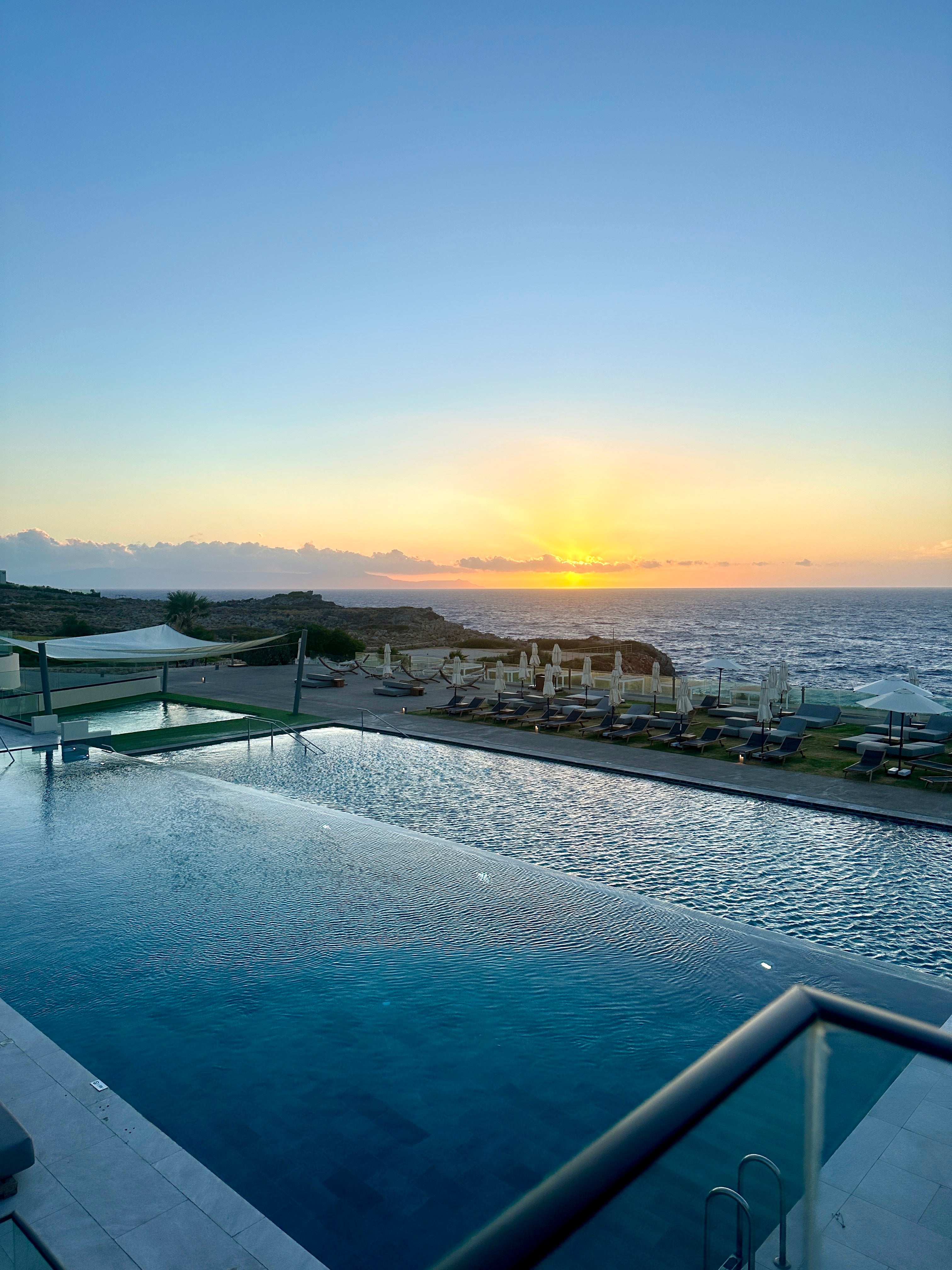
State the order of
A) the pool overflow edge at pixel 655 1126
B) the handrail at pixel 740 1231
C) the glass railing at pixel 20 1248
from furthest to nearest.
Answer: the glass railing at pixel 20 1248
the handrail at pixel 740 1231
the pool overflow edge at pixel 655 1126

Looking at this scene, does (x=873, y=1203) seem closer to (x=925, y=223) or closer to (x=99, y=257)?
(x=925, y=223)

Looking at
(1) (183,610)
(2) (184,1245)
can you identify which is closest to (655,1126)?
(2) (184,1245)

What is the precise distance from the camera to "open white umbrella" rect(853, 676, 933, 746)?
11875mm

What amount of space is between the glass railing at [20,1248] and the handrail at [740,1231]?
6.14 feet

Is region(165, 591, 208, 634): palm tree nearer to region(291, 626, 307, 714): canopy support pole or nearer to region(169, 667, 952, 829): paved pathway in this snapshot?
region(169, 667, 952, 829): paved pathway

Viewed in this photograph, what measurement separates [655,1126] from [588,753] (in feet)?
44.3

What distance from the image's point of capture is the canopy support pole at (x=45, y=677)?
15.8 m

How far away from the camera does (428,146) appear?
1700 cm

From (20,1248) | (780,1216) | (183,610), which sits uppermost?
(183,610)

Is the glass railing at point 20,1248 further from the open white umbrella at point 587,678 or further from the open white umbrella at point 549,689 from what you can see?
the open white umbrella at point 587,678

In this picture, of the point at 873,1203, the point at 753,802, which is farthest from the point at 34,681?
the point at 873,1203

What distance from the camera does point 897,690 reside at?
40.8 feet

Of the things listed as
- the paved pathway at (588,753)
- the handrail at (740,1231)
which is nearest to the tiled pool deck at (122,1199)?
the handrail at (740,1231)

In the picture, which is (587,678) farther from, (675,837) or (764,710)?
(675,837)
